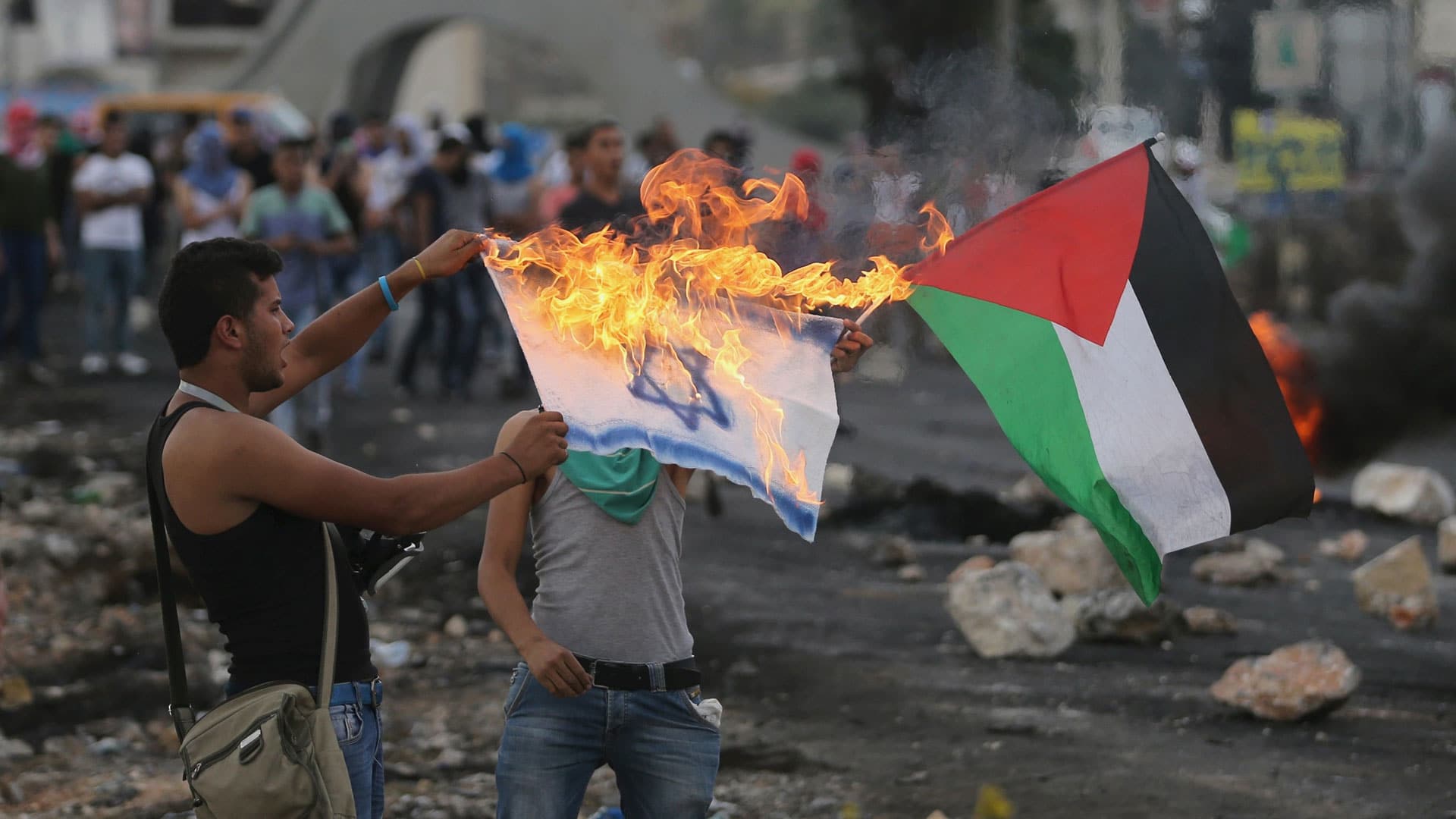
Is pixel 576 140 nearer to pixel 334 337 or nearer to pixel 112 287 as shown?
pixel 112 287

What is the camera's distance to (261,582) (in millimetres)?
3238

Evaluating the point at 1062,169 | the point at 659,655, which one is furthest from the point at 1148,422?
the point at 1062,169

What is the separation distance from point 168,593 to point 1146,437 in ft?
7.56

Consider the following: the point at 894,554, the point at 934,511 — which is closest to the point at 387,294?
the point at 894,554

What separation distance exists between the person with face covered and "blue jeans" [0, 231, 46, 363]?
2.51m

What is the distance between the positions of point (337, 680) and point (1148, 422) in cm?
205

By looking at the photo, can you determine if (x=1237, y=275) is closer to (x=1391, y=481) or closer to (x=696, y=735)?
(x=1391, y=481)

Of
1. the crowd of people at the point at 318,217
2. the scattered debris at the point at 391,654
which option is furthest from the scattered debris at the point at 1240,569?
the scattered debris at the point at 391,654

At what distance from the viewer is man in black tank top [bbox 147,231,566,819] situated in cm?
318

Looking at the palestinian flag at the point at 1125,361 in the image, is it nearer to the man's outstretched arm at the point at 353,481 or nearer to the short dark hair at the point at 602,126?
the man's outstretched arm at the point at 353,481

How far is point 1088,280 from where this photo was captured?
429 centimetres

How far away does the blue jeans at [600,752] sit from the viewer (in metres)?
3.43

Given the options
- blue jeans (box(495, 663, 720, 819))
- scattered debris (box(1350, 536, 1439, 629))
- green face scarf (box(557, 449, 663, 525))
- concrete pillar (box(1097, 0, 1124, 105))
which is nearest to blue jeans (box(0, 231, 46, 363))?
concrete pillar (box(1097, 0, 1124, 105))

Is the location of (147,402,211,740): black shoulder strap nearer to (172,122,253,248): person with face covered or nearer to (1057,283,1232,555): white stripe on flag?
(1057,283,1232,555): white stripe on flag
